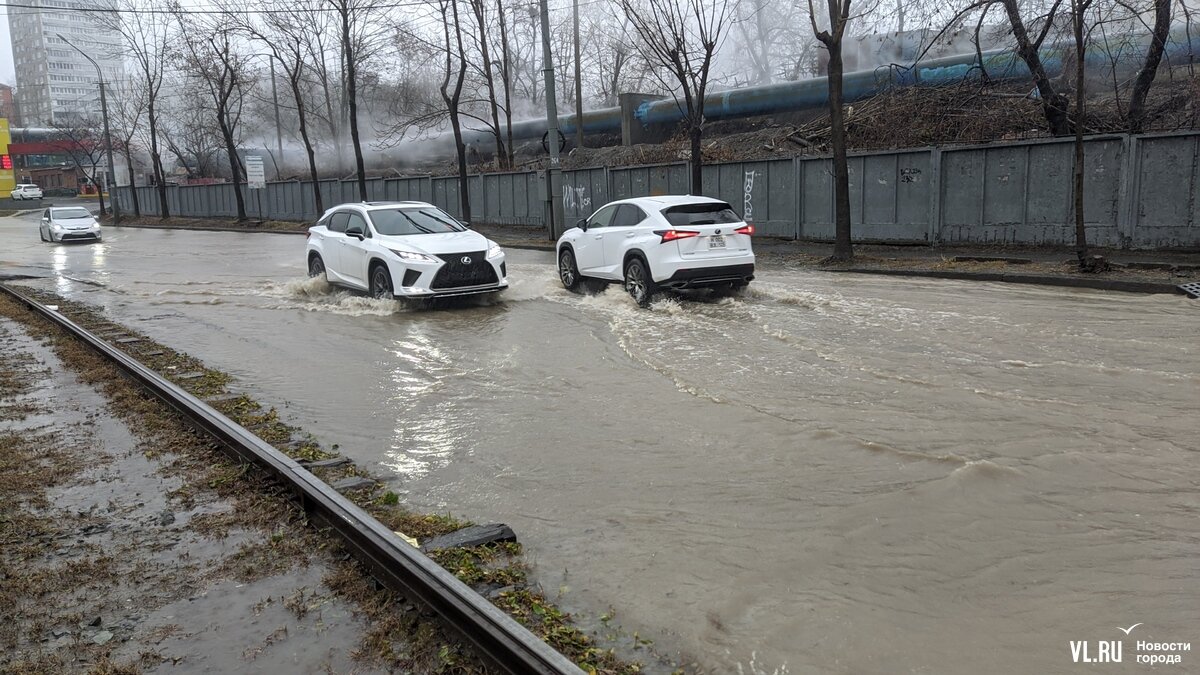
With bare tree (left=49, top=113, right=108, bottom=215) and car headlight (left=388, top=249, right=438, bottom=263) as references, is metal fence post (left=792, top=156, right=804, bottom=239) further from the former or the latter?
bare tree (left=49, top=113, right=108, bottom=215)

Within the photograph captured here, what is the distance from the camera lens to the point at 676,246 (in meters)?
12.3

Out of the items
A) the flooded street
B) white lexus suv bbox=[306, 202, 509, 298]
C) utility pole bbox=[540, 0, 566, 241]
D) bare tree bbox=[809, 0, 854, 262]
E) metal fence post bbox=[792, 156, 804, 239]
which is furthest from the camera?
utility pole bbox=[540, 0, 566, 241]

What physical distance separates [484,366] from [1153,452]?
6001mm

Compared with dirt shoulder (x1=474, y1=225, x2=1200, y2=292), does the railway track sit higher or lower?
lower

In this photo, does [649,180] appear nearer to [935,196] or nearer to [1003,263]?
[935,196]

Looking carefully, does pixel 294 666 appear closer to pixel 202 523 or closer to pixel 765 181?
pixel 202 523

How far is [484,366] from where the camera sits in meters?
9.36

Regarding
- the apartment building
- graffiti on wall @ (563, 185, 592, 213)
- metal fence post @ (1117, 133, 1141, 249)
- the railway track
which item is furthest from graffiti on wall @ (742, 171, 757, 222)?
the apartment building

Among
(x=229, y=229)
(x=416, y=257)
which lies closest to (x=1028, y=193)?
(x=416, y=257)

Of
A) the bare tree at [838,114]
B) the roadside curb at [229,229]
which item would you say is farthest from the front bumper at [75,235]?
the bare tree at [838,114]

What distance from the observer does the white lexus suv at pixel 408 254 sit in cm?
1264

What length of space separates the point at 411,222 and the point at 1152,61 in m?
14.6

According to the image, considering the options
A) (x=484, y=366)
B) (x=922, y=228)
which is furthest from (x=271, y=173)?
(x=484, y=366)

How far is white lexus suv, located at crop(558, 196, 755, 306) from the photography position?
12352mm
